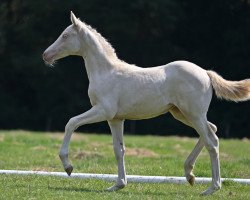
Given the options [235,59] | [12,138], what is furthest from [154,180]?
[235,59]

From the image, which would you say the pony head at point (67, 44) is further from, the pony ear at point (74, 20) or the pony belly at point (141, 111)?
the pony belly at point (141, 111)

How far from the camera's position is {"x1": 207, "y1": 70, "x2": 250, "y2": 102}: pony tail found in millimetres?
9875

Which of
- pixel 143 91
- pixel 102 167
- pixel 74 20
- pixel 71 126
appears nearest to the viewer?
pixel 71 126

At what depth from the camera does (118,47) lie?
3359 centimetres

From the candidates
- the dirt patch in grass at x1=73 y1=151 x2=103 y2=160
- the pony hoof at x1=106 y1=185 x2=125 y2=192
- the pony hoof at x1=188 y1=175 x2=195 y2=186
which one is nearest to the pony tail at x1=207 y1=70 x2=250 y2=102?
the pony hoof at x1=188 y1=175 x2=195 y2=186

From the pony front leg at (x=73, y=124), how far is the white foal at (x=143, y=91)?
0.01m

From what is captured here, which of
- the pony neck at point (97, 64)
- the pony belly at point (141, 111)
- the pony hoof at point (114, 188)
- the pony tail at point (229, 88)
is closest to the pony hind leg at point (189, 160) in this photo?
the pony belly at point (141, 111)

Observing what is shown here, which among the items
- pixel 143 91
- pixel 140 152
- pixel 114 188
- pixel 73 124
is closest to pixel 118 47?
pixel 140 152

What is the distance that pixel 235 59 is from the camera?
32.7m

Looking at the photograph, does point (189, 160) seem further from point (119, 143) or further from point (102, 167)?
point (102, 167)

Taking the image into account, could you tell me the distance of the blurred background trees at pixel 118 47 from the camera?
32.3 meters

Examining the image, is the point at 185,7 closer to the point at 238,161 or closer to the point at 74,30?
the point at 238,161

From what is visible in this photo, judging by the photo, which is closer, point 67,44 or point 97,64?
point 97,64

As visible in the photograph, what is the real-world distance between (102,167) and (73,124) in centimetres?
359
